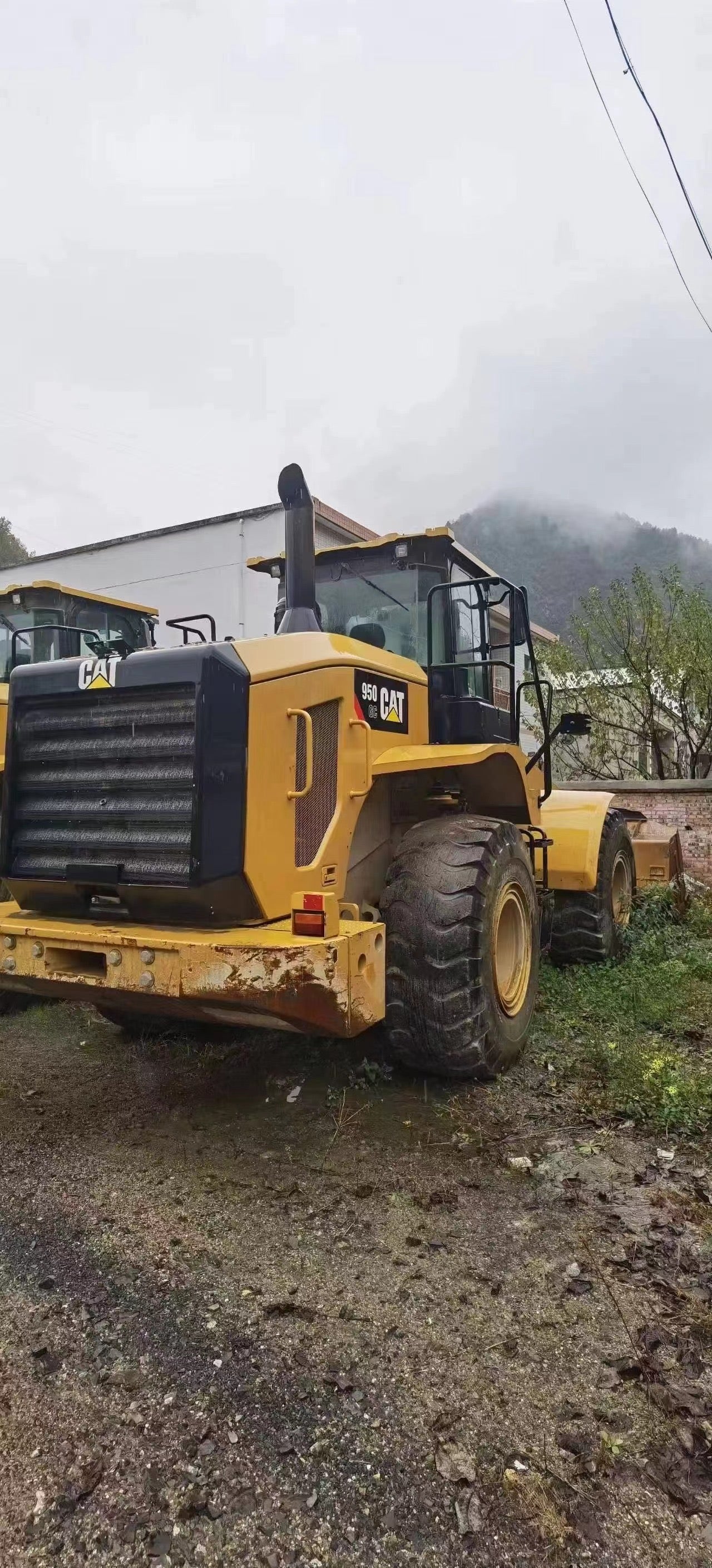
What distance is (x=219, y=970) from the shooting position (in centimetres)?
327

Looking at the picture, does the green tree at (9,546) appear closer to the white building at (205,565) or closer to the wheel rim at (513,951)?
the white building at (205,565)

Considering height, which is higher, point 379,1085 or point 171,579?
point 171,579

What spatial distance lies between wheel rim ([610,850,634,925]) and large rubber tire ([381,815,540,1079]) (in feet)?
10.8

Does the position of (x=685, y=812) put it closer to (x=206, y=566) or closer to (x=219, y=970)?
(x=219, y=970)

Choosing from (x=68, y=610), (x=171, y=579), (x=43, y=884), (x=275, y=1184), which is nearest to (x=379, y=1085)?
(x=275, y=1184)

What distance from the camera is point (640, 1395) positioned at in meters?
2.31

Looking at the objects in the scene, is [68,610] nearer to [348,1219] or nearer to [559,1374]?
[348,1219]

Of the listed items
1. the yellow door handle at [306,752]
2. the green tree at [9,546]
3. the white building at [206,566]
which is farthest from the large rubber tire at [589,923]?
the green tree at [9,546]

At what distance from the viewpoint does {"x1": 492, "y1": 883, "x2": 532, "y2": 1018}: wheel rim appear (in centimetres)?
455

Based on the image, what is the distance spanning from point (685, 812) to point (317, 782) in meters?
8.29

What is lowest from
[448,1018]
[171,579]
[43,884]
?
[448,1018]

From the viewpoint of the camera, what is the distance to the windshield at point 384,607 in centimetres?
496

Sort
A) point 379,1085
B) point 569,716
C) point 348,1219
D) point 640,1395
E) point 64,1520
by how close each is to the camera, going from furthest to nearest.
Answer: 1. point 569,716
2. point 379,1085
3. point 348,1219
4. point 640,1395
5. point 64,1520

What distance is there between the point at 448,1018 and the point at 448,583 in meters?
2.19
